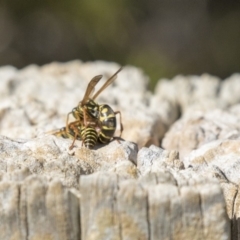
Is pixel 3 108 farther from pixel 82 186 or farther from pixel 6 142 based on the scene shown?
pixel 82 186

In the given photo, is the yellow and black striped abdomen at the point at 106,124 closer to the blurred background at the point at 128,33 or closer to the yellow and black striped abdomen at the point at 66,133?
the yellow and black striped abdomen at the point at 66,133

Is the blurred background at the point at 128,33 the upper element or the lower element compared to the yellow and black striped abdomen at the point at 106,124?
upper

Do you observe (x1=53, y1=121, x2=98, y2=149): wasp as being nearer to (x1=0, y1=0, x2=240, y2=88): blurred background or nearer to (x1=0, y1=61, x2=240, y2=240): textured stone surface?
(x1=0, y1=61, x2=240, y2=240): textured stone surface

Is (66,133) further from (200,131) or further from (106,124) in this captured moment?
(200,131)

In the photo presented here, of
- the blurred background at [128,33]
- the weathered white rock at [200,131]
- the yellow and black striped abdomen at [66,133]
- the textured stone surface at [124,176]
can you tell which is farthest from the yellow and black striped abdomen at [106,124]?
the blurred background at [128,33]

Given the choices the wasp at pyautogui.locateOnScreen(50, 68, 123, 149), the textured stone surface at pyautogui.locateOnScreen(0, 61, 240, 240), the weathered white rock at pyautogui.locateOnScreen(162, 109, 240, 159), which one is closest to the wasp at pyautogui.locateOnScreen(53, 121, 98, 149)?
the wasp at pyautogui.locateOnScreen(50, 68, 123, 149)

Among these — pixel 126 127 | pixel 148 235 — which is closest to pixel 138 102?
pixel 126 127
